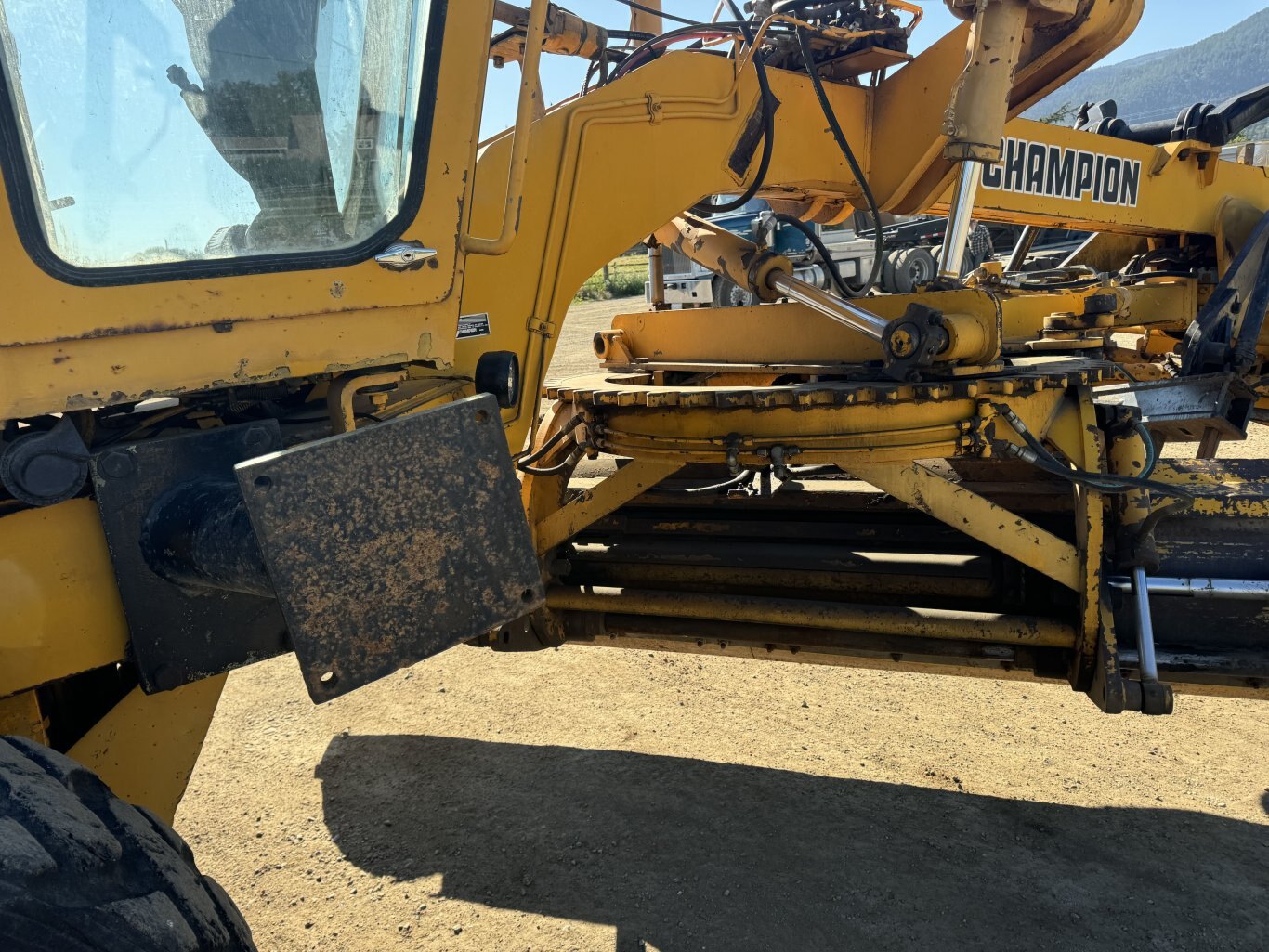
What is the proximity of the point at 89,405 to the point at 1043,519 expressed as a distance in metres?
2.49

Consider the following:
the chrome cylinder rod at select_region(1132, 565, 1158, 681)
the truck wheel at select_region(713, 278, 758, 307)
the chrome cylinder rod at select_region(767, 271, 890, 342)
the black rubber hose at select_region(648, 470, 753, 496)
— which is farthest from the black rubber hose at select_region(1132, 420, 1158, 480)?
the truck wheel at select_region(713, 278, 758, 307)

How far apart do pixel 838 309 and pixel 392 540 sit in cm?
169

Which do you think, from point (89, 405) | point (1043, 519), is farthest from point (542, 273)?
point (1043, 519)

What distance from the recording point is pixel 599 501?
9.38 ft

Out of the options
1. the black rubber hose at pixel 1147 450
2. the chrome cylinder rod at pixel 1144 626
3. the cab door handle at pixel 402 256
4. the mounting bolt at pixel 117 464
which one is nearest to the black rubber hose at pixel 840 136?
the black rubber hose at pixel 1147 450

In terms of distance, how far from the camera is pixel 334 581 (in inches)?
52.4

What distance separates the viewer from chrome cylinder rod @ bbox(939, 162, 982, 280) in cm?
274

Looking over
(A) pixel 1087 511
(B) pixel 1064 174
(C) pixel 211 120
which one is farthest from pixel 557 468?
(B) pixel 1064 174

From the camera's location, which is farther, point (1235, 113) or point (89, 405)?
point (1235, 113)

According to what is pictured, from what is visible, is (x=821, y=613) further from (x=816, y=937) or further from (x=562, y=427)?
(x=562, y=427)

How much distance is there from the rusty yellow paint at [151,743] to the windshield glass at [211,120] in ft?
2.97

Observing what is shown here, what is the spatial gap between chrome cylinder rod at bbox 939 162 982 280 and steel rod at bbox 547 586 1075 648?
980 millimetres

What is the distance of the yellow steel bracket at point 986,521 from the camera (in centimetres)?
246

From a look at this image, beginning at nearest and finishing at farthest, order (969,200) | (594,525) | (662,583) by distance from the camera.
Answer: (969,200)
(662,583)
(594,525)
